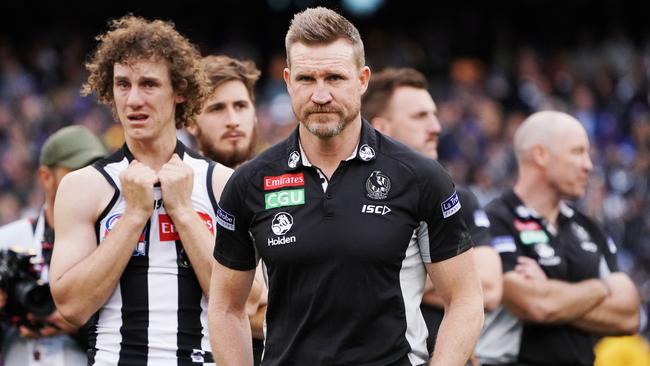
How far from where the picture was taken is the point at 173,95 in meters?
5.64

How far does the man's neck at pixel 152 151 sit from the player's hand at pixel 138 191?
233mm

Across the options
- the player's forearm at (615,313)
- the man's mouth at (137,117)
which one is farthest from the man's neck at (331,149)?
the player's forearm at (615,313)

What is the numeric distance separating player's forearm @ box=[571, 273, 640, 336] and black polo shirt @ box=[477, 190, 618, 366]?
95 millimetres

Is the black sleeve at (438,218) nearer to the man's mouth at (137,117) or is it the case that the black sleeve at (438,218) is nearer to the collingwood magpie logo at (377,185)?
the collingwood magpie logo at (377,185)

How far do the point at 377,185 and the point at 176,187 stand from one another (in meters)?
1.11

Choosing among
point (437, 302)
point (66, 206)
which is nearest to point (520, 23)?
point (437, 302)

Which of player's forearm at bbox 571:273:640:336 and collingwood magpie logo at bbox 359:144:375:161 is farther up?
collingwood magpie logo at bbox 359:144:375:161

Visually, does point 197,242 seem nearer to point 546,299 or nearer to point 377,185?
point 377,185

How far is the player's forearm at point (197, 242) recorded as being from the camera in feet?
17.2

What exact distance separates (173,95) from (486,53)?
1739cm

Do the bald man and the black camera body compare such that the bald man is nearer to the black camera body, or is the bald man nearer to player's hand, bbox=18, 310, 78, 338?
player's hand, bbox=18, 310, 78, 338

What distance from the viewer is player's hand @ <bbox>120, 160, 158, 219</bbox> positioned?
206 inches

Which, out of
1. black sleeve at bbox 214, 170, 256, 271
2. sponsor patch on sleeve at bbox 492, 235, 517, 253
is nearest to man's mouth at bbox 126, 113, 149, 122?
black sleeve at bbox 214, 170, 256, 271

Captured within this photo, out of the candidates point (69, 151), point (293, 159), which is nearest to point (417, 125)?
point (69, 151)
